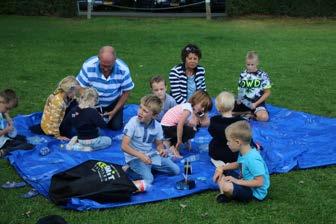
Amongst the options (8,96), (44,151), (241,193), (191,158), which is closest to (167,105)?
(191,158)

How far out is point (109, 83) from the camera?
7.77 meters

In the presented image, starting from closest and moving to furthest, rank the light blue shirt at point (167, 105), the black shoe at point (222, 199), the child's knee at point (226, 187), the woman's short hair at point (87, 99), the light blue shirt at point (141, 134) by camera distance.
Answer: the child's knee at point (226, 187) < the black shoe at point (222, 199) < the light blue shirt at point (141, 134) < the woman's short hair at point (87, 99) < the light blue shirt at point (167, 105)

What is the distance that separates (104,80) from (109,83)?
0.28 feet

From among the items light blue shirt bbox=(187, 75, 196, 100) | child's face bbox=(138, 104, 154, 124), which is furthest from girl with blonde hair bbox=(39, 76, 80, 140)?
child's face bbox=(138, 104, 154, 124)

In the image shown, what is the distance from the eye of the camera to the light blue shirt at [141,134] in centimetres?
570

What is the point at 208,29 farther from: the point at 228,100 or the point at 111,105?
the point at 228,100

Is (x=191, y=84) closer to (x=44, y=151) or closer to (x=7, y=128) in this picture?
(x=44, y=151)

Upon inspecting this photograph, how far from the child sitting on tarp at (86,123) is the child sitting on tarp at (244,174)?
2.14 meters

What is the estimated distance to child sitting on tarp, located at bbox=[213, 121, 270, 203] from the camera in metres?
5.07

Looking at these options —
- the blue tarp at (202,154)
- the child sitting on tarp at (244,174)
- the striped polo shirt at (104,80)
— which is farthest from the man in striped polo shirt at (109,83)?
the child sitting on tarp at (244,174)

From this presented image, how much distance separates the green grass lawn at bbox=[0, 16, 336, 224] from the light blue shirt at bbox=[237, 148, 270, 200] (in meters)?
0.14

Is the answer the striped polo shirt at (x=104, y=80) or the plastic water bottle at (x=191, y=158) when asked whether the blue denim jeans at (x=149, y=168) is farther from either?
the striped polo shirt at (x=104, y=80)

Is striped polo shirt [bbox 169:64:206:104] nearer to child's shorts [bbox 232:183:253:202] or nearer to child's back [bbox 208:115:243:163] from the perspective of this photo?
child's back [bbox 208:115:243:163]

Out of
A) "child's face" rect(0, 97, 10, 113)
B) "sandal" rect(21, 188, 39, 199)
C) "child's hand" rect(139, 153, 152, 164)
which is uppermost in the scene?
"child's face" rect(0, 97, 10, 113)
